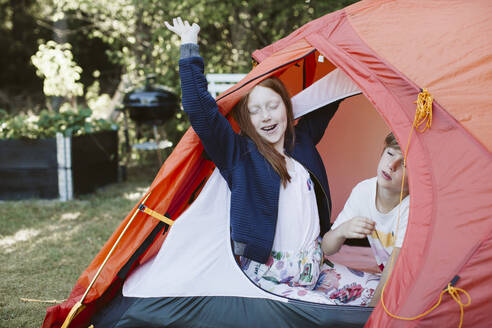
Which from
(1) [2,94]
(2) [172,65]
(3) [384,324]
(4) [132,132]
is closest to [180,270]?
(3) [384,324]

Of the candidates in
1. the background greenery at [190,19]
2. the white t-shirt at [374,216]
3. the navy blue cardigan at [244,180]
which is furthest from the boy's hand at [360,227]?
the background greenery at [190,19]

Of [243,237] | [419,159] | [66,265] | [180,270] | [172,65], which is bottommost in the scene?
[66,265]

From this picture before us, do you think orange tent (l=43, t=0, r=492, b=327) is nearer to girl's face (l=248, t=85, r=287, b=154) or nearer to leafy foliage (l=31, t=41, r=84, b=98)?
girl's face (l=248, t=85, r=287, b=154)

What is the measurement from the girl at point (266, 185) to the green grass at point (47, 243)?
972 mm

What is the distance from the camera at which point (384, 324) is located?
4.63ft

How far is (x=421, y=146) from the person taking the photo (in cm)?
149

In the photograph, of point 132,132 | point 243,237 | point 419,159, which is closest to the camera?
point 419,159

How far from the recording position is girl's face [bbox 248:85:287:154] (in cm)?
184

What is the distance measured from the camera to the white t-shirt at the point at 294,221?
5.99ft

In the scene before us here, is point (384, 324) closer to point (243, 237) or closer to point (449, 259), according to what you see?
point (449, 259)

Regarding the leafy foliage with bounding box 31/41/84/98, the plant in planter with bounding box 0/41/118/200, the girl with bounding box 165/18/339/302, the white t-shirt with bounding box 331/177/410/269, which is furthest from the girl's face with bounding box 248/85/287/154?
the leafy foliage with bounding box 31/41/84/98

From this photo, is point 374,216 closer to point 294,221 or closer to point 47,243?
point 294,221

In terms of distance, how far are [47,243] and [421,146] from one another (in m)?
2.31

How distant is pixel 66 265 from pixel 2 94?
677 cm
